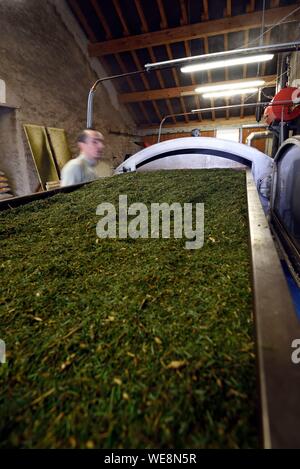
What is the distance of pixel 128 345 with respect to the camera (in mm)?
772

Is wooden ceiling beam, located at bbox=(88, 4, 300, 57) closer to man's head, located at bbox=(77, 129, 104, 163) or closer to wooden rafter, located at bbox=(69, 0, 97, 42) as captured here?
wooden rafter, located at bbox=(69, 0, 97, 42)

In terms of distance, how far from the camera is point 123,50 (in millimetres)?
8648

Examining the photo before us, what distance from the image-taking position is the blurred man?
323 cm

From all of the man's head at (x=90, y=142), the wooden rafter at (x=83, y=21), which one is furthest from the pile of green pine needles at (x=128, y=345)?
the wooden rafter at (x=83, y=21)

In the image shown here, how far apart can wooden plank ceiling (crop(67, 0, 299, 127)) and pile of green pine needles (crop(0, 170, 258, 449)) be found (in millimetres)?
8003

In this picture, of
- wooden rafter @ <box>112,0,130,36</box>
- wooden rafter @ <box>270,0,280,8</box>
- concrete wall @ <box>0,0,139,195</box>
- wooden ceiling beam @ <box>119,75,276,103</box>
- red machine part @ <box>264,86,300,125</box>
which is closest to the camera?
red machine part @ <box>264,86,300,125</box>

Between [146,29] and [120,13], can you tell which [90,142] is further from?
[146,29]

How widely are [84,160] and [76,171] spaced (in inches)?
8.3

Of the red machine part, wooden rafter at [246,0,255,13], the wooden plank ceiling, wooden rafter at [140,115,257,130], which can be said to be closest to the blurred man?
the red machine part

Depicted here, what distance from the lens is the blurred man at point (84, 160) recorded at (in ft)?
10.6

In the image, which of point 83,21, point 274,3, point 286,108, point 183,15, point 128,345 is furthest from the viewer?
point 83,21

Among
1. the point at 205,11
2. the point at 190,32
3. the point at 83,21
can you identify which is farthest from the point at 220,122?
the point at 83,21

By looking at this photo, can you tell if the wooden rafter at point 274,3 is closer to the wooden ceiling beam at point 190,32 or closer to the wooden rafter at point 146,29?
the wooden ceiling beam at point 190,32

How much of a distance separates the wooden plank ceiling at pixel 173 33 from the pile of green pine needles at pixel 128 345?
800 cm
